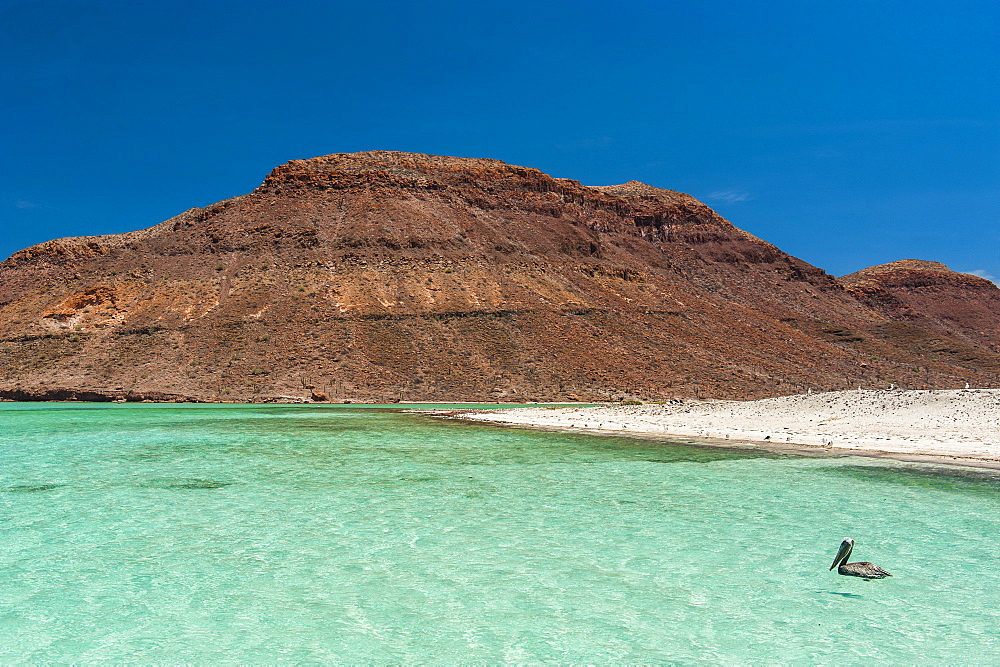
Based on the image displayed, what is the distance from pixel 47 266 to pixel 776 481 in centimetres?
9134

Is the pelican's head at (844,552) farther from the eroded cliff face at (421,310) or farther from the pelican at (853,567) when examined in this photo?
the eroded cliff face at (421,310)

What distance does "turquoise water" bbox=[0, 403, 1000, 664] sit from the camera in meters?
5.46

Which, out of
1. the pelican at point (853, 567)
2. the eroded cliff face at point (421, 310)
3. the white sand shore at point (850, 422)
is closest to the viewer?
the pelican at point (853, 567)

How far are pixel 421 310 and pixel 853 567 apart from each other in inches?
1878

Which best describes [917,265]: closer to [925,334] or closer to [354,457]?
[925,334]

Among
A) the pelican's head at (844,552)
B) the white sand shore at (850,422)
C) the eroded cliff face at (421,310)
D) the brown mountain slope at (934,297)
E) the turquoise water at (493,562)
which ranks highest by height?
the brown mountain slope at (934,297)

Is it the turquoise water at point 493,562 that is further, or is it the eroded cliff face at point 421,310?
the eroded cliff face at point 421,310

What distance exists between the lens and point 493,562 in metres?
7.63

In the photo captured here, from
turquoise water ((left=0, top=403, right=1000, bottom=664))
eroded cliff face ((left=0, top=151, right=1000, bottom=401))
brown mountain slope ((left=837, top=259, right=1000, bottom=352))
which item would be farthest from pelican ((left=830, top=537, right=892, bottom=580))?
brown mountain slope ((left=837, top=259, right=1000, bottom=352))

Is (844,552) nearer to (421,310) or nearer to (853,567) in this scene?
(853,567)

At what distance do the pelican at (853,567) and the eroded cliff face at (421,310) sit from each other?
1505 inches

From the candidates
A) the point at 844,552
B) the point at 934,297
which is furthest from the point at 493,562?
the point at 934,297

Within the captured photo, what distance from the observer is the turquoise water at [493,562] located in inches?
215

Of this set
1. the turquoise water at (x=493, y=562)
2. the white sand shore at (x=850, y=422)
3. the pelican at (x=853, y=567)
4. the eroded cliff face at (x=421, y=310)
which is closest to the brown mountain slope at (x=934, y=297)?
the eroded cliff face at (x=421, y=310)
